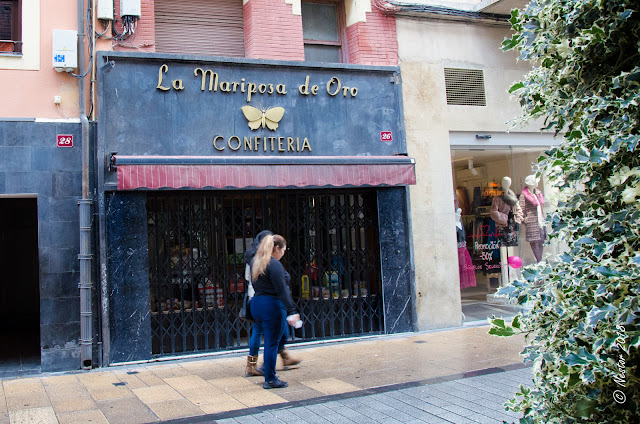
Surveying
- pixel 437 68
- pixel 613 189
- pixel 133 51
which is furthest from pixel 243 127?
pixel 613 189

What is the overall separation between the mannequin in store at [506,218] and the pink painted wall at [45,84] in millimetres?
7852

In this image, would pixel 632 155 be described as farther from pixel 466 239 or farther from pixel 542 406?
pixel 466 239

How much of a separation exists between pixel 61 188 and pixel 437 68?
22.0ft

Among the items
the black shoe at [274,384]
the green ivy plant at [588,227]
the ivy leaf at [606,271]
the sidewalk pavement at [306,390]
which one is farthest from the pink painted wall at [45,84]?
the ivy leaf at [606,271]

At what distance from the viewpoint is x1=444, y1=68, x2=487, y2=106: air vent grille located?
35.0 feet

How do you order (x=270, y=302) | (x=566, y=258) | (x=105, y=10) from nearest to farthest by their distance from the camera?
1. (x=566, y=258)
2. (x=270, y=302)
3. (x=105, y=10)

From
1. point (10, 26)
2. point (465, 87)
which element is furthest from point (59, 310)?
point (465, 87)

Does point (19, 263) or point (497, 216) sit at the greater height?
point (497, 216)

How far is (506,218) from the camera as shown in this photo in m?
11.4

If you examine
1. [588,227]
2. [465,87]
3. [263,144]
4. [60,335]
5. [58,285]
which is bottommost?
[60,335]

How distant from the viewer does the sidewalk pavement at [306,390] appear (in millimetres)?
5516

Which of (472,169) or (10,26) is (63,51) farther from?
(472,169)

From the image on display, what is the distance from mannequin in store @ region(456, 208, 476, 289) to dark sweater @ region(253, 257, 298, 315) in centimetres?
507

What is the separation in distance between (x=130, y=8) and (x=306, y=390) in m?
6.09
